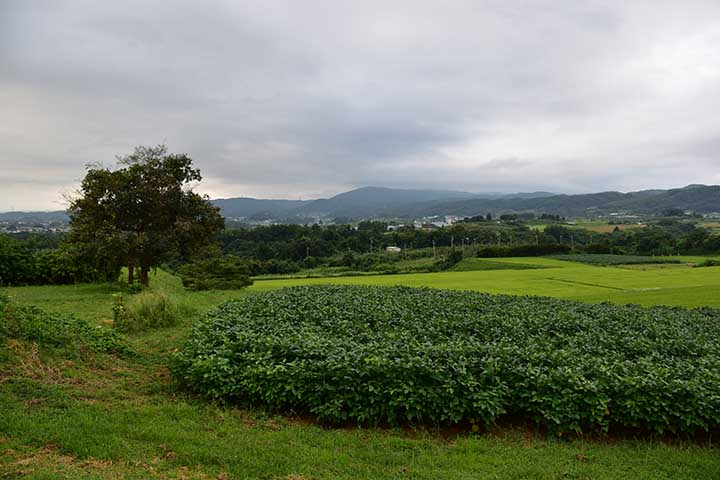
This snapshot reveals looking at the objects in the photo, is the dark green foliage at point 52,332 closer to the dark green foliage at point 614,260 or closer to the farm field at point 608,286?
the farm field at point 608,286

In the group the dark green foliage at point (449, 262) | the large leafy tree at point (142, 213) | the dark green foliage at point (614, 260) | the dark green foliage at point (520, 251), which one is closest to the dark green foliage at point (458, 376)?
the large leafy tree at point (142, 213)

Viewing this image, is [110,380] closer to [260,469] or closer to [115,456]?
[115,456]

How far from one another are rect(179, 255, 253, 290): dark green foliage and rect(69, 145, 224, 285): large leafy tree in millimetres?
6231

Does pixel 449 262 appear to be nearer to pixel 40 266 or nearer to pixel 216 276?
pixel 216 276

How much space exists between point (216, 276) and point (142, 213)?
9.15m

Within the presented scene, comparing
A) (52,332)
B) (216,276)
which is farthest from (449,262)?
(52,332)

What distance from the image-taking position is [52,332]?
9.62 meters

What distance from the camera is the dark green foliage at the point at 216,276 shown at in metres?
31.8

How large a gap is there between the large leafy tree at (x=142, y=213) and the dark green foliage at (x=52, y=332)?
12.7 metres

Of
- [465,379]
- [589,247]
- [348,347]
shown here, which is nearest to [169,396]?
[348,347]

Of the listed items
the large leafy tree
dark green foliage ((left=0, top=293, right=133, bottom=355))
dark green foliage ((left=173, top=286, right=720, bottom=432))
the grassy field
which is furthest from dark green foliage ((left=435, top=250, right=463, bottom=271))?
the grassy field

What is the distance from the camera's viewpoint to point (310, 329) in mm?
10547

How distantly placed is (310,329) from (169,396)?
3.37 meters

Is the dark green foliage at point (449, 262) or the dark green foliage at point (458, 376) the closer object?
the dark green foliage at point (458, 376)
